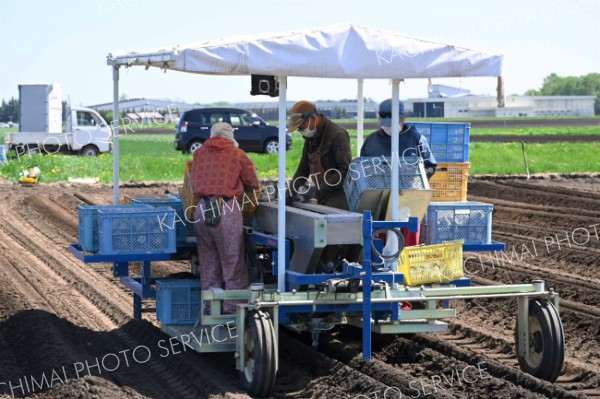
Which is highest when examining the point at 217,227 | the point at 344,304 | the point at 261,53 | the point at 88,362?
the point at 261,53

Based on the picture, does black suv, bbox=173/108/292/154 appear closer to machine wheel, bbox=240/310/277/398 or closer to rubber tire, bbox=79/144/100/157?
rubber tire, bbox=79/144/100/157

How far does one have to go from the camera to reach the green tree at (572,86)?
5266 inches

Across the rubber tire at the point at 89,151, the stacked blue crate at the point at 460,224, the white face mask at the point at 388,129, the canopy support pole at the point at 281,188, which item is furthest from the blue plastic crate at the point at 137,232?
the rubber tire at the point at 89,151

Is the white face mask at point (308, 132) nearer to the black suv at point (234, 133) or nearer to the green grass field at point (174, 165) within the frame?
the green grass field at point (174, 165)

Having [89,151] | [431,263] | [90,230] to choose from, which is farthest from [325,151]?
[89,151]

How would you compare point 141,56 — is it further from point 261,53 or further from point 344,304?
point 344,304

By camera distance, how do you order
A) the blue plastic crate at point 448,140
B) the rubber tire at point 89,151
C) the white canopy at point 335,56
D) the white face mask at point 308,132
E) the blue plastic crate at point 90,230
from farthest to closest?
1. the rubber tire at point 89,151
2. the blue plastic crate at point 448,140
3. the white face mask at point 308,132
4. the blue plastic crate at point 90,230
5. the white canopy at point 335,56

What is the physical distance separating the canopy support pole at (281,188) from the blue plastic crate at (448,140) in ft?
7.03

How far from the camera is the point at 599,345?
10.0m

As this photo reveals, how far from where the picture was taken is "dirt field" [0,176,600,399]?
823cm

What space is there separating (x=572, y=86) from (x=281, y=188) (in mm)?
134841

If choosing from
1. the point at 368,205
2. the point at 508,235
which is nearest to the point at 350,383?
the point at 368,205

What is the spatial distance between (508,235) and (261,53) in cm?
974

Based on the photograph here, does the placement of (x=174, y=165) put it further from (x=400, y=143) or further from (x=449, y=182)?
(x=400, y=143)
